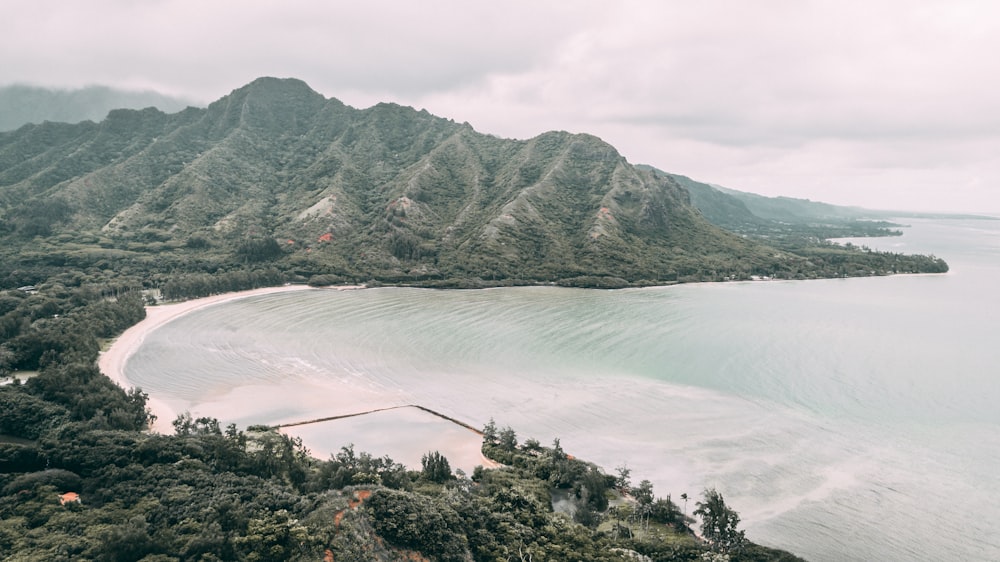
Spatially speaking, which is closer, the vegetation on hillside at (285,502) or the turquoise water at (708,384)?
the vegetation on hillside at (285,502)

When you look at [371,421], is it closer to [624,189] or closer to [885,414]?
[885,414]

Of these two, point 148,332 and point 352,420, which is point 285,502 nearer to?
point 352,420

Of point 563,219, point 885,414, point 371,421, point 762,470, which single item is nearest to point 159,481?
point 371,421

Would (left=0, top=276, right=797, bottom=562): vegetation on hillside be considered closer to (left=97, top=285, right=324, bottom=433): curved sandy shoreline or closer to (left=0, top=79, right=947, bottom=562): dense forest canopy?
(left=0, top=79, right=947, bottom=562): dense forest canopy

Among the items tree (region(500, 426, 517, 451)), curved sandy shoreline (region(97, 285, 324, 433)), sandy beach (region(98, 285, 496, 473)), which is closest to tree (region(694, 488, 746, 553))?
tree (region(500, 426, 517, 451))

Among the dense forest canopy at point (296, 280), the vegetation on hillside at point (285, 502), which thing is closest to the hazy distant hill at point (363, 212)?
the dense forest canopy at point (296, 280)

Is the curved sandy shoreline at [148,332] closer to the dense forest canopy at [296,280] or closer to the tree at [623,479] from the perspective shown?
the dense forest canopy at [296,280]

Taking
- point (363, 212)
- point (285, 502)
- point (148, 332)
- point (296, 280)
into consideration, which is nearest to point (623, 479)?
point (285, 502)
